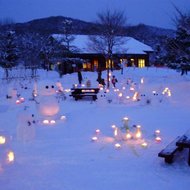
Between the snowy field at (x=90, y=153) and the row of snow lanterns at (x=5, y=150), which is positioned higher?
the row of snow lanterns at (x=5, y=150)

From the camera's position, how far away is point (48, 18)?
326ft

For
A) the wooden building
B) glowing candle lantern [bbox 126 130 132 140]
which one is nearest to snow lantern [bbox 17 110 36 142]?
glowing candle lantern [bbox 126 130 132 140]

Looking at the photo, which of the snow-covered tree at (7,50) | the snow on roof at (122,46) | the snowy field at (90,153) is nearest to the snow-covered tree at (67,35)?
the snow on roof at (122,46)

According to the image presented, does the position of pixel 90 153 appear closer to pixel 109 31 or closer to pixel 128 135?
pixel 128 135

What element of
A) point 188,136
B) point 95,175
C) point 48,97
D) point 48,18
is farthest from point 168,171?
point 48,18

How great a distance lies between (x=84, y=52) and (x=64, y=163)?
34655 mm

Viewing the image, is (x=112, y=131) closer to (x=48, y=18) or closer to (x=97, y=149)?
(x=97, y=149)

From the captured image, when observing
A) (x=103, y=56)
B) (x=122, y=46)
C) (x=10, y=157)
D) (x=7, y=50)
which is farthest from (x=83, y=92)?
(x=122, y=46)

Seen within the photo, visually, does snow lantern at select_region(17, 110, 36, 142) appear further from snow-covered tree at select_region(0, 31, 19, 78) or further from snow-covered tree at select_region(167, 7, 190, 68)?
snow-covered tree at select_region(0, 31, 19, 78)

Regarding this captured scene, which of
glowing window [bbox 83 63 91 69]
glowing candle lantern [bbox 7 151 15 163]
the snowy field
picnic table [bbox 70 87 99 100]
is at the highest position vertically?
glowing window [bbox 83 63 91 69]

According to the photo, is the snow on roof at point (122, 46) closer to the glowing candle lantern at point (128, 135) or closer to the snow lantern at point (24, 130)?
the snow lantern at point (24, 130)

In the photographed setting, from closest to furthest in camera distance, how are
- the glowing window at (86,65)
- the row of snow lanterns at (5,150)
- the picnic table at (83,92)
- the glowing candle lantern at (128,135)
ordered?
the row of snow lanterns at (5,150)
the glowing candle lantern at (128,135)
the picnic table at (83,92)
the glowing window at (86,65)

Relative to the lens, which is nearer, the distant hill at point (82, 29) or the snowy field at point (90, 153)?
the snowy field at point (90, 153)

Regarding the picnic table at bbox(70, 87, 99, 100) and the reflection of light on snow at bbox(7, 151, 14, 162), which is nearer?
the reflection of light on snow at bbox(7, 151, 14, 162)
